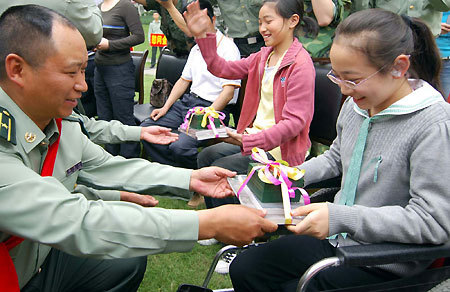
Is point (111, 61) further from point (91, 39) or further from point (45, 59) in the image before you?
point (45, 59)

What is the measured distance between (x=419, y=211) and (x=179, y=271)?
169cm

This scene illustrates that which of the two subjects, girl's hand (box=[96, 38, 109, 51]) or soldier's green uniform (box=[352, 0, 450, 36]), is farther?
girl's hand (box=[96, 38, 109, 51])

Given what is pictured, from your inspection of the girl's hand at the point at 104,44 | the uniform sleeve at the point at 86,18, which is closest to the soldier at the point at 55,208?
the uniform sleeve at the point at 86,18

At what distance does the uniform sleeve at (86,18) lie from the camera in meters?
2.24

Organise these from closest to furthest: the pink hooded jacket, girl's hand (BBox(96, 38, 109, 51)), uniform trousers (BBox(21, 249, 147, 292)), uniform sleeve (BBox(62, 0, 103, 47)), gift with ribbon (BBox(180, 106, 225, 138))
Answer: uniform trousers (BBox(21, 249, 147, 292)) → uniform sleeve (BBox(62, 0, 103, 47)) → the pink hooded jacket → gift with ribbon (BBox(180, 106, 225, 138)) → girl's hand (BBox(96, 38, 109, 51))

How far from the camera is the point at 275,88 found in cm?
277

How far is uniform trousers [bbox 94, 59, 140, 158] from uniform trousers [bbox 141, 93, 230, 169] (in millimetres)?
395

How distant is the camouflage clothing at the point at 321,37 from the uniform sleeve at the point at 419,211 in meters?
1.70

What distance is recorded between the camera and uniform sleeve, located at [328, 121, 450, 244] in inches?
54.1

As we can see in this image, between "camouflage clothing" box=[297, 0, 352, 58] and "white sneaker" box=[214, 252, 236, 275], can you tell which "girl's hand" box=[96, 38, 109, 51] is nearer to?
"camouflage clothing" box=[297, 0, 352, 58]

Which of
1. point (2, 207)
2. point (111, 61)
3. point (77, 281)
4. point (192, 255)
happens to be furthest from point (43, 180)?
point (111, 61)

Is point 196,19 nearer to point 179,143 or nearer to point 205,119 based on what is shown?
point 205,119

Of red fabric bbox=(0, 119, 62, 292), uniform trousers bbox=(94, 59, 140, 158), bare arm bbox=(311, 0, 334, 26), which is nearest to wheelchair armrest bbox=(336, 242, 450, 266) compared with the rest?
red fabric bbox=(0, 119, 62, 292)

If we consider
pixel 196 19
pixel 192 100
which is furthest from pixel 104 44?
pixel 196 19
